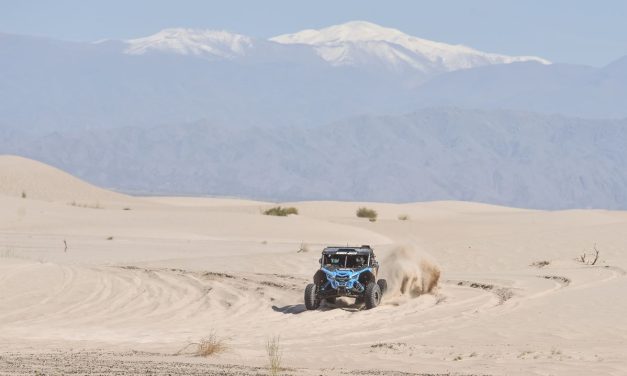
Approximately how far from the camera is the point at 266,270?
1056 inches

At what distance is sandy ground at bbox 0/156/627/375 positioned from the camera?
1202 cm

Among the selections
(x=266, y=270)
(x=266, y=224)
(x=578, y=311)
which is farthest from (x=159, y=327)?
(x=266, y=224)

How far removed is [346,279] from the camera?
58.5ft

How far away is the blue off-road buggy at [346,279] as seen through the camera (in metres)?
17.8

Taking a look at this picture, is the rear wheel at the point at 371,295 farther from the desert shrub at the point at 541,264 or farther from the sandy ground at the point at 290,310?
the desert shrub at the point at 541,264

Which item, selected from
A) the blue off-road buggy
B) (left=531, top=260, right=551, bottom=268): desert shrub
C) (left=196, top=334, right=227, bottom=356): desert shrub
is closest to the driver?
the blue off-road buggy

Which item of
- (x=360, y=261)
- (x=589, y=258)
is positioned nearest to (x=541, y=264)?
(x=589, y=258)

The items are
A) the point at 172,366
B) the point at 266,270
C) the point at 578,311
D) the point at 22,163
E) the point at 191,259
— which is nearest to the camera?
the point at 172,366

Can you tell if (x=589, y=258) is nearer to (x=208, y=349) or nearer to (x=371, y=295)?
(x=371, y=295)

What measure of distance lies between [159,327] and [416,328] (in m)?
3.89

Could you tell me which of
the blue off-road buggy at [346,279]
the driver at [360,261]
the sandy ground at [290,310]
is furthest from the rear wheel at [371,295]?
the driver at [360,261]

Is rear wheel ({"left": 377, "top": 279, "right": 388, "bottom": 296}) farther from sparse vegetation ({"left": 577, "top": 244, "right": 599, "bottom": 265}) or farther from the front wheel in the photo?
sparse vegetation ({"left": 577, "top": 244, "right": 599, "bottom": 265})

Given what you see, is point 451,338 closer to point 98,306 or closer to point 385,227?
point 98,306

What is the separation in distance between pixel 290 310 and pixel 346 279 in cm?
129
